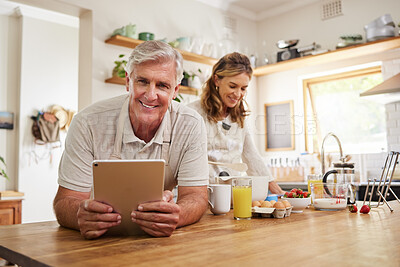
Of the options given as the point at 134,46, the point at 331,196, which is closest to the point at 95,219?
the point at 331,196

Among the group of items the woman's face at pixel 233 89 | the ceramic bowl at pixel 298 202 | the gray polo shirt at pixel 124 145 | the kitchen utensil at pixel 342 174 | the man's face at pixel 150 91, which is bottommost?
the ceramic bowl at pixel 298 202

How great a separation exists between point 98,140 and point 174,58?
431 mm

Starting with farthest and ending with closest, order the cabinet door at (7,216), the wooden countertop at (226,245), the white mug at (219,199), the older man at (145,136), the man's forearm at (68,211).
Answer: the cabinet door at (7,216), the white mug at (219,199), the older man at (145,136), the man's forearm at (68,211), the wooden countertop at (226,245)

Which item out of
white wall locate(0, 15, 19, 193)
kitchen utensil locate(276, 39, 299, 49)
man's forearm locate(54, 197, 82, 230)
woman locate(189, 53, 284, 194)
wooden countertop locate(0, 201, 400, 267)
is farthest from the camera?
white wall locate(0, 15, 19, 193)

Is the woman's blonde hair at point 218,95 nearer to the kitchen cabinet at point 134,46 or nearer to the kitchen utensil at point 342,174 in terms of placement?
the kitchen utensil at point 342,174

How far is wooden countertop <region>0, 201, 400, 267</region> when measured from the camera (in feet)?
2.76

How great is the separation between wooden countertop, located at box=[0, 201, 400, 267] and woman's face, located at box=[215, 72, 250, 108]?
1136 mm

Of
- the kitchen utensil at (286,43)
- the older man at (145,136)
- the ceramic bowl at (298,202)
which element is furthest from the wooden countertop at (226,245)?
the kitchen utensil at (286,43)

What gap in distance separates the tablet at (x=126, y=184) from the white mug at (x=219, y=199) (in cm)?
48

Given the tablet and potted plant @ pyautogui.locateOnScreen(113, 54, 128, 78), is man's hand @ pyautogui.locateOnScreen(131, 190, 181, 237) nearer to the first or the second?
the tablet

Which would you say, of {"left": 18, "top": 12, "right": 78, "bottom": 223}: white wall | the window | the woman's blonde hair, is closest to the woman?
the woman's blonde hair

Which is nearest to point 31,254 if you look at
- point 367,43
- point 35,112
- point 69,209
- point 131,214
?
point 131,214

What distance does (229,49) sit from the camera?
488cm

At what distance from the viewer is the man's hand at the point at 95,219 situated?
110cm
